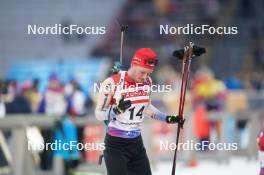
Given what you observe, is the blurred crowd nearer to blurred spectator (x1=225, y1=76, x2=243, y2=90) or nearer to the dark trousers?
blurred spectator (x1=225, y1=76, x2=243, y2=90)

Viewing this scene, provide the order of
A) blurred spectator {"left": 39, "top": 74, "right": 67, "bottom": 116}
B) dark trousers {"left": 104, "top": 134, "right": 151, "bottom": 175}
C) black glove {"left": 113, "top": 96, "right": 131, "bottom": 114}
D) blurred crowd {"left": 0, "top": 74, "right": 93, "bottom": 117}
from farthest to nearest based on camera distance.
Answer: blurred spectator {"left": 39, "top": 74, "right": 67, "bottom": 116}
blurred crowd {"left": 0, "top": 74, "right": 93, "bottom": 117}
black glove {"left": 113, "top": 96, "right": 131, "bottom": 114}
dark trousers {"left": 104, "top": 134, "right": 151, "bottom": 175}

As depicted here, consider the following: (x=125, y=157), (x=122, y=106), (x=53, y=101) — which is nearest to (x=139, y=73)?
(x=122, y=106)

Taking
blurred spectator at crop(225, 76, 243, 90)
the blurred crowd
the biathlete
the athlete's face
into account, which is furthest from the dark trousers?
blurred spectator at crop(225, 76, 243, 90)

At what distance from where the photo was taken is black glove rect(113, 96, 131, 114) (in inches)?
406

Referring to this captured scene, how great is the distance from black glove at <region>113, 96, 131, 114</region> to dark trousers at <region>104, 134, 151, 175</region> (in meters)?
0.25

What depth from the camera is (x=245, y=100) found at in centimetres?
1959

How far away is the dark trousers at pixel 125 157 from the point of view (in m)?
10.2

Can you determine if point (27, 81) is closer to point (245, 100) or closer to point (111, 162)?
point (245, 100)

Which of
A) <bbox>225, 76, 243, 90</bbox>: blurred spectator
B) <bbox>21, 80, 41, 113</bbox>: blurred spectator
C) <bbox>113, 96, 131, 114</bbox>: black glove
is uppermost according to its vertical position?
<bbox>225, 76, 243, 90</bbox>: blurred spectator

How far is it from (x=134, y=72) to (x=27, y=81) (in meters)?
6.94

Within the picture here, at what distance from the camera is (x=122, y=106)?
1030 centimetres

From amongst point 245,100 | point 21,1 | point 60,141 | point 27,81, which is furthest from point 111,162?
point 245,100

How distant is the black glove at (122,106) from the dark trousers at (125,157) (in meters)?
0.25

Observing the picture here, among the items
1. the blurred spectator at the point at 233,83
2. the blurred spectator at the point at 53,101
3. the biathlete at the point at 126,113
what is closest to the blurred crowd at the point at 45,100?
the blurred spectator at the point at 53,101
